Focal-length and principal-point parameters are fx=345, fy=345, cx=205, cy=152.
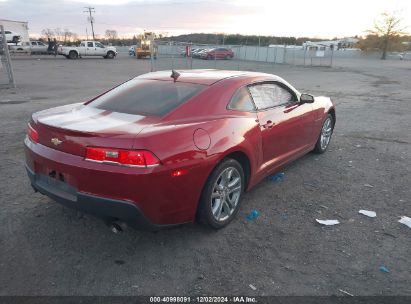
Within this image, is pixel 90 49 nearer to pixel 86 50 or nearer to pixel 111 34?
pixel 86 50

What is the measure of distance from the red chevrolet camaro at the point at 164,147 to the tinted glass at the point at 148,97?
1cm

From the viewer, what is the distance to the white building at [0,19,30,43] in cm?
4400

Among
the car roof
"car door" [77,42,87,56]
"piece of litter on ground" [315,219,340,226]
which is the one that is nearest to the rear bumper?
the car roof

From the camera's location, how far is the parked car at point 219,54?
4084 centimetres

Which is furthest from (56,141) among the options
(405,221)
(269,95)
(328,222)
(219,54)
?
(219,54)

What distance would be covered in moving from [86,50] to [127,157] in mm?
39802

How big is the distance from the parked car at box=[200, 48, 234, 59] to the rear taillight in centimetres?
3885

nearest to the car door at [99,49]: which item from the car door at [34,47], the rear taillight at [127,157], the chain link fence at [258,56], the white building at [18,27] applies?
the chain link fence at [258,56]

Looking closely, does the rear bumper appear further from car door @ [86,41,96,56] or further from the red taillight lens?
car door @ [86,41,96,56]

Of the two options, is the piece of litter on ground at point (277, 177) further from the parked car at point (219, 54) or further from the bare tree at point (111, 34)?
the bare tree at point (111, 34)

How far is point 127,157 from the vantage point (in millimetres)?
2631

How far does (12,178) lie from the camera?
4.57 meters

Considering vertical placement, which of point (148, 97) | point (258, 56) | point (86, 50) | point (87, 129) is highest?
point (148, 97)

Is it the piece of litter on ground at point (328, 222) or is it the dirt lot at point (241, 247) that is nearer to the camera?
the dirt lot at point (241, 247)
